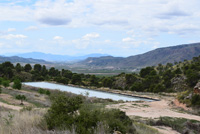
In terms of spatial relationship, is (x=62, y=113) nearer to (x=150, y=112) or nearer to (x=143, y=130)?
(x=143, y=130)

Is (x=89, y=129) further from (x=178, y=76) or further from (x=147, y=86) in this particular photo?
(x=178, y=76)

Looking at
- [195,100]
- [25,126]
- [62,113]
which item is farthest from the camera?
[195,100]

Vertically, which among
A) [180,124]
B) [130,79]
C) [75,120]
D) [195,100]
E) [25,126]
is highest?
[75,120]

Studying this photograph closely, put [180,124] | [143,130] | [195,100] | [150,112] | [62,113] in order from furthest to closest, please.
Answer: [195,100]
[150,112]
[180,124]
[143,130]
[62,113]

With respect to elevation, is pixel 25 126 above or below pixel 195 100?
above

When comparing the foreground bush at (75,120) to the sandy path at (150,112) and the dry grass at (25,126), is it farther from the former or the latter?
the sandy path at (150,112)

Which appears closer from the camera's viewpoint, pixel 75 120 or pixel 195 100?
pixel 75 120

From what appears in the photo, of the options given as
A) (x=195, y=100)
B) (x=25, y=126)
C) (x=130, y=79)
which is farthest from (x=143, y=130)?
(x=130, y=79)

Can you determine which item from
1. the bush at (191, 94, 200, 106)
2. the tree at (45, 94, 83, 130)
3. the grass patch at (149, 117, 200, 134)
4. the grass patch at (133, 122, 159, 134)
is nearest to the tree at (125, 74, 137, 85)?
the bush at (191, 94, 200, 106)

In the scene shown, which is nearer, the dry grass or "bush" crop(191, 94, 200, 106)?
the dry grass

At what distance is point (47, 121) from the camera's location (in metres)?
5.14

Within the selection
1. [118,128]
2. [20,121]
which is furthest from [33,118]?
[118,128]

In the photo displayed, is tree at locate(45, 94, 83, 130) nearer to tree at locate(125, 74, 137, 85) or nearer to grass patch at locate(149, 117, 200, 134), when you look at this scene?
grass patch at locate(149, 117, 200, 134)

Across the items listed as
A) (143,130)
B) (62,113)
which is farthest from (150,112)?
(62,113)
